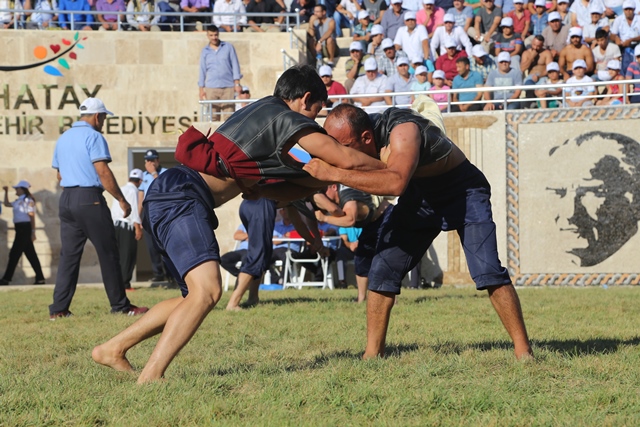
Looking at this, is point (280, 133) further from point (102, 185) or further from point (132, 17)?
point (132, 17)

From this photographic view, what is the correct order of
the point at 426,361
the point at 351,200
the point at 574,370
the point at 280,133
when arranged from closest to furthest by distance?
1. the point at 280,133
2. the point at 574,370
3. the point at 426,361
4. the point at 351,200

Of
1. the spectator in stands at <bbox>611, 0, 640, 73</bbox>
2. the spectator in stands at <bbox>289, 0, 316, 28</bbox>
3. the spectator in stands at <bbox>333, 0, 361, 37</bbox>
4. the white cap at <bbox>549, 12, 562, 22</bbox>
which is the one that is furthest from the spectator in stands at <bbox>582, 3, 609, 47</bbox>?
the spectator in stands at <bbox>289, 0, 316, 28</bbox>

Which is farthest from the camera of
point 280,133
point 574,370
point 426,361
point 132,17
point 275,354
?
point 132,17

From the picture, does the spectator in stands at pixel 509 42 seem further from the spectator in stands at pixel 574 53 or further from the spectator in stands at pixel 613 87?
the spectator in stands at pixel 613 87

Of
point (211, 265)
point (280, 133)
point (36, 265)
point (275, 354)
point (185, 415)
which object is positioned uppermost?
point (280, 133)

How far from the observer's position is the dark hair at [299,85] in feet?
17.8

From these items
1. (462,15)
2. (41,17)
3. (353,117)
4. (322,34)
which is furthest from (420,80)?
(353,117)

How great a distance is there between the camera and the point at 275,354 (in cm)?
662

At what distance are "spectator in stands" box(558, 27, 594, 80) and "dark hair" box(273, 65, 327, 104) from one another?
11269mm

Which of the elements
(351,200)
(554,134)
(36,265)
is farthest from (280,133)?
(36,265)

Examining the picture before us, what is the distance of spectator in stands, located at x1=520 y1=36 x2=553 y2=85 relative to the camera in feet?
53.1

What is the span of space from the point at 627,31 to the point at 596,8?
0.79 meters

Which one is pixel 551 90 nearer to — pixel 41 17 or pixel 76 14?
pixel 76 14

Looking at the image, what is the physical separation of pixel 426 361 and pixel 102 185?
4786 millimetres
